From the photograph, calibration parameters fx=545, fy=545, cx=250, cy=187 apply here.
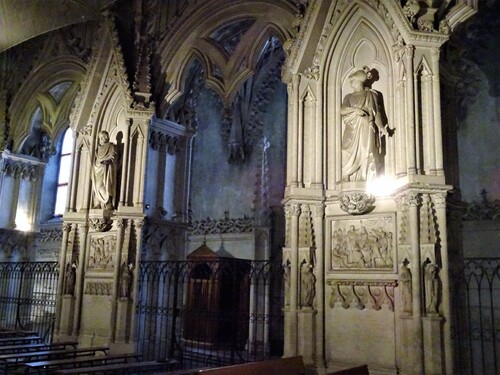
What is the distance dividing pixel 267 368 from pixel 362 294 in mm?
2234

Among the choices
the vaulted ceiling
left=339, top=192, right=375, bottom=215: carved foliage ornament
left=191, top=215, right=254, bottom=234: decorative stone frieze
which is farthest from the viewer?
left=191, top=215, right=254, bottom=234: decorative stone frieze

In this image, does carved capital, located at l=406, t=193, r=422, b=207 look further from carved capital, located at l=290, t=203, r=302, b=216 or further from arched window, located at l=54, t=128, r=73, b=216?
arched window, located at l=54, t=128, r=73, b=216

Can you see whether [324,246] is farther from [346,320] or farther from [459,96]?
[459,96]

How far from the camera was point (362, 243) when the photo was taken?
8.55 m

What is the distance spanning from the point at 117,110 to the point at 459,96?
785 centimetres

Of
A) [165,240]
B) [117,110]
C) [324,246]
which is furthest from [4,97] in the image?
[324,246]

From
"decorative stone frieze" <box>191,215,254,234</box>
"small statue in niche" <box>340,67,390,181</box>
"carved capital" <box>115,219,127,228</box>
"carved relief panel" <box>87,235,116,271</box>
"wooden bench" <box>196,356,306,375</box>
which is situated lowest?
"wooden bench" <box>196,356,306,375</box>

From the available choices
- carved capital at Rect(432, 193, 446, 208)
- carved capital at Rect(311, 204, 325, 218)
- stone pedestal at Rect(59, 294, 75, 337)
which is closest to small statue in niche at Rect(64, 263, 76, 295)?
stone pedestal at Rect(59, 294, 75, 337)

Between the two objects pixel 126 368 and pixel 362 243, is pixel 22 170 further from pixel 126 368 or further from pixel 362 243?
pixel 362 243

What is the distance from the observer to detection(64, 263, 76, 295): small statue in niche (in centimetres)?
1208

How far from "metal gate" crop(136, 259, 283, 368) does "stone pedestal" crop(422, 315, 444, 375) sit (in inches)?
169

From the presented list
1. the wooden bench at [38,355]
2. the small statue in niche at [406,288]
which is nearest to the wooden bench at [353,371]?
the small statue in niche at [406,288]

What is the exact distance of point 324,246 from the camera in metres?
8.88

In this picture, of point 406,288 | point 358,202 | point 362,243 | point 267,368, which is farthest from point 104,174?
point 406,288
